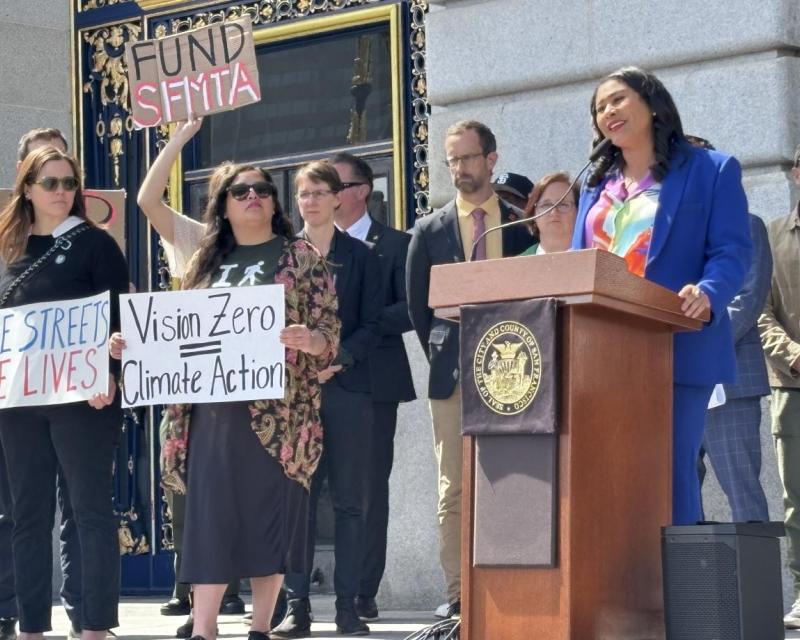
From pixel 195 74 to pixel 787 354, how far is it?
3.08 metres

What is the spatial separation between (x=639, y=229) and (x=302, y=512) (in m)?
2.04

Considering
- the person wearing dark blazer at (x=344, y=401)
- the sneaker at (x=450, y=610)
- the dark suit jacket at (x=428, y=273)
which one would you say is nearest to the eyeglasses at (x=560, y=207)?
the dark suit jacket at (x=428, y=273)

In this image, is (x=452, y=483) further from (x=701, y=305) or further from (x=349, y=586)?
(x=701, y=305)

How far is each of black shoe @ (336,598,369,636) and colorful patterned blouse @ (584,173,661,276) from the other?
110 inches

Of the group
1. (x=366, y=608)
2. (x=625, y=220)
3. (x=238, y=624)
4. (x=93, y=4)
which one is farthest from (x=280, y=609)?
(x=93, y=4)

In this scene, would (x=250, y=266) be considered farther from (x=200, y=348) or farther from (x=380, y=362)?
(x=380, y=362)

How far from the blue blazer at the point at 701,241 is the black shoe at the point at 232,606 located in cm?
436

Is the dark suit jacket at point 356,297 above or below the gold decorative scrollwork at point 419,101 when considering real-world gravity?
below

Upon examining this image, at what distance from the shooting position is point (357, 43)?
10797 mm

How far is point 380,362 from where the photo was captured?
8.72 metres

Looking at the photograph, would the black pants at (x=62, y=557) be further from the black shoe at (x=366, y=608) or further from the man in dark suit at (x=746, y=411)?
the man in dark suit at (x=746, y=411)

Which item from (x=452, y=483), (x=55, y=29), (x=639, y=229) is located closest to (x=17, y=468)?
(x=452, y=483)

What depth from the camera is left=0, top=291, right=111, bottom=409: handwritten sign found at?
726 cm

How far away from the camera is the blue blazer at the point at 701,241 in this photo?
18.6 feet
